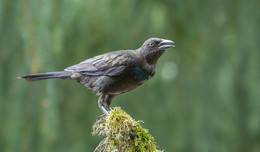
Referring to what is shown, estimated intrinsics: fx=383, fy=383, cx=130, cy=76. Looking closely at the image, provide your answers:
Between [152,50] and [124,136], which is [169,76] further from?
[124,136]

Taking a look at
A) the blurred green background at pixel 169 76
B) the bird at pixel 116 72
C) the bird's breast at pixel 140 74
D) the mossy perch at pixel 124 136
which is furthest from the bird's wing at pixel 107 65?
the mossy perch at pixel 124 136

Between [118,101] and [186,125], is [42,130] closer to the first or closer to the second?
[118,101]

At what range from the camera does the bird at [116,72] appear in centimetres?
365

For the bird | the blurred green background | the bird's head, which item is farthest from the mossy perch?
the blurred green background

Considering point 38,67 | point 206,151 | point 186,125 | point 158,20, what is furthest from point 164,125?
point 38,67

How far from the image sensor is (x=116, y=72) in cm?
369

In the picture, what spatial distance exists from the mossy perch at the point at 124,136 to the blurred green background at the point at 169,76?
1.50m

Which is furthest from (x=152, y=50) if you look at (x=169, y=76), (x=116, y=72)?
(x=169, y=76)

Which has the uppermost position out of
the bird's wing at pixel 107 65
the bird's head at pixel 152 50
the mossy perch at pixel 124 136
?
the bird's head at pixel 152 50

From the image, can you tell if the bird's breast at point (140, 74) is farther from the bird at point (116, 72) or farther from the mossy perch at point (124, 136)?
the mossy perch at point (124, 136)

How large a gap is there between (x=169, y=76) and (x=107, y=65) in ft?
6.18

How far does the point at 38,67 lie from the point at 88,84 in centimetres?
53

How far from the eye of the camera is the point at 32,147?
4.48 m

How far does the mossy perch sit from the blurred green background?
4.92ft
